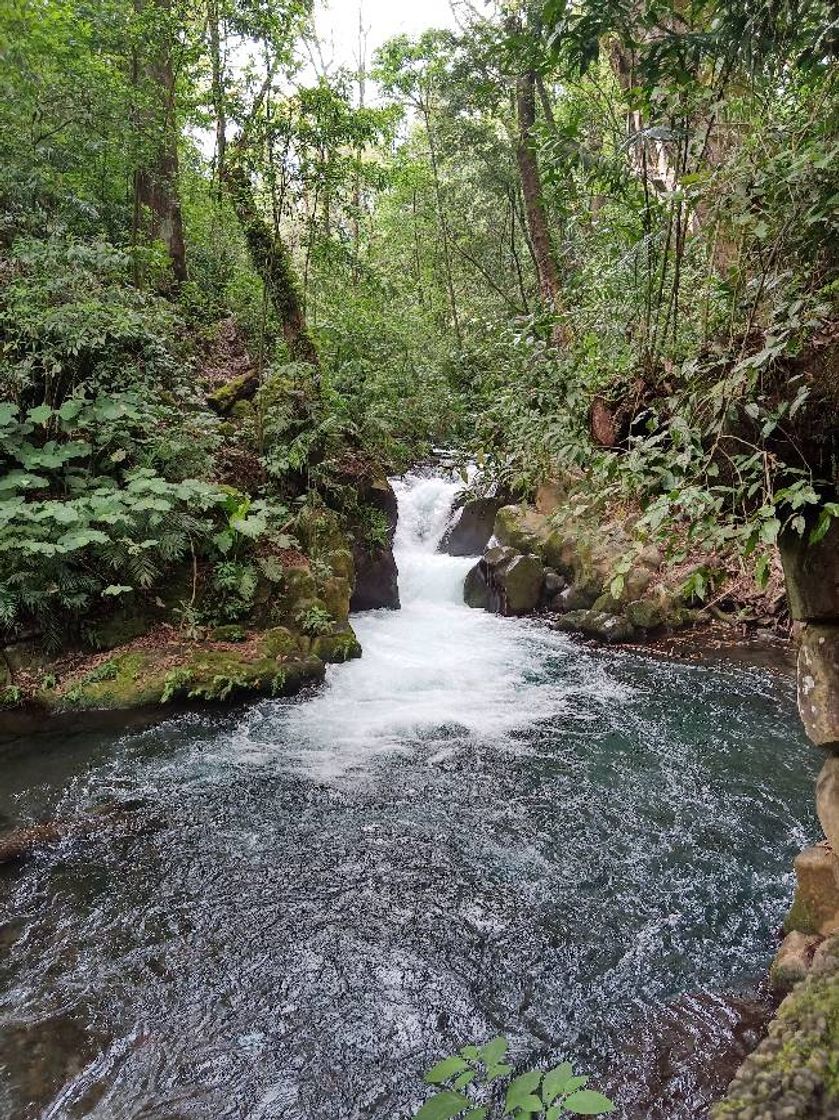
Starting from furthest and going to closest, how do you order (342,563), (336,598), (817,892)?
(342,563), (336,598), (817,892)

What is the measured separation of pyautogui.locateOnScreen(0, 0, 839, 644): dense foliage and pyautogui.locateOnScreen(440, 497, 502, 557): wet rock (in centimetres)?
190

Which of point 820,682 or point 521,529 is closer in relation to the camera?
point 820,682

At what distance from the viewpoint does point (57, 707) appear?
6.75m

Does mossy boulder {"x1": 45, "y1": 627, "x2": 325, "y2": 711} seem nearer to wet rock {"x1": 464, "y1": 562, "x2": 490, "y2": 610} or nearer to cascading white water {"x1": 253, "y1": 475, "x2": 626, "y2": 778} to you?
A: cascading white water {"x1": 253, "y1": 475, "x2": 626, "y2": 778}

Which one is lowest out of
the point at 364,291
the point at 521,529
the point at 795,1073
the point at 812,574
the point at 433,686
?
the point at 433,686

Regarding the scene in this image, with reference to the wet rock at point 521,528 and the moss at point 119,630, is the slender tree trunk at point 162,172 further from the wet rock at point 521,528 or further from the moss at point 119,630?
the wet rock at point 521,528

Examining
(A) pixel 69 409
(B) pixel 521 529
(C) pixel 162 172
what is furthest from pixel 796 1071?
(C) pixel 162 172

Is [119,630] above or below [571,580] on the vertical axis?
below

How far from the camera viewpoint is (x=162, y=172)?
38.0 feet

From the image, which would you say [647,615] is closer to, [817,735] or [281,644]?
[281,644]

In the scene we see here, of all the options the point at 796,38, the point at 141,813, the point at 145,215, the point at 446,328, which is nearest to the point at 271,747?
the point at 141,813

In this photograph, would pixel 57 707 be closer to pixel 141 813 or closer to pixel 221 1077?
pixel 141 813

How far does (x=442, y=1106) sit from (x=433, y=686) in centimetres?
630

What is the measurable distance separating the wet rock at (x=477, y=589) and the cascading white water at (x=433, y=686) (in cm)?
21
